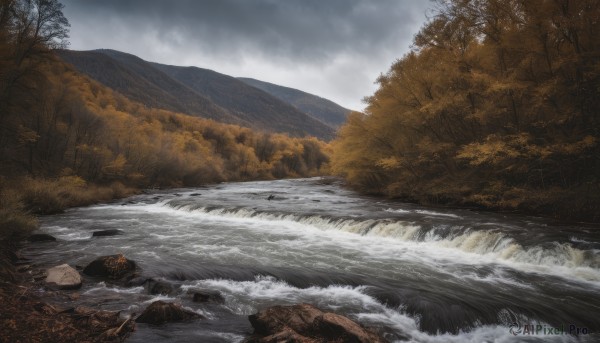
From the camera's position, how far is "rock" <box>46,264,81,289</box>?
24.2 feet

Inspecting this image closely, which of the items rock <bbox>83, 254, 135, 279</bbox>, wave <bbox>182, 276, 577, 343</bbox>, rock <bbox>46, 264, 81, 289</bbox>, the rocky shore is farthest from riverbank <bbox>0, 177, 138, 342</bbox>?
wave <bbox>182, 276, 577, 343</bbox>

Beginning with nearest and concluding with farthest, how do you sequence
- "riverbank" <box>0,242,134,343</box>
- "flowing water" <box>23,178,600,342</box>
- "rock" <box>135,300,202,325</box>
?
1. "riverbank" <box>0,242,134,343</box>
2. "rock" <box>135,300,202,325</box>
3. "flowing water" <box>23,178,600,342</box>

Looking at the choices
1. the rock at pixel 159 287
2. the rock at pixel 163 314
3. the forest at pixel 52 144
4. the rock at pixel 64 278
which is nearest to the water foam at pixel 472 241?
the rock at pixel 159 287

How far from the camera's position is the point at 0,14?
1997 cm

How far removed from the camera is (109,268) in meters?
8.49

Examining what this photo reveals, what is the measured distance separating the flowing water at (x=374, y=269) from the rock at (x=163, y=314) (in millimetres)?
157

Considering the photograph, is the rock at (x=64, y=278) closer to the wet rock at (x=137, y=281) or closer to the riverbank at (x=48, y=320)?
the riverbank at (x=48, y=320)

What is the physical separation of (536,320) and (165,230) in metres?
14.1

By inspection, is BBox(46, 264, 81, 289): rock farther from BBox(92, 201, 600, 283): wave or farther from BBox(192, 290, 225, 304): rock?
BBox(92, 201, 600, 283): wave

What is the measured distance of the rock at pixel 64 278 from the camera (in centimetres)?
739

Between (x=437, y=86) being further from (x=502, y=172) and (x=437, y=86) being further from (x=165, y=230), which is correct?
(x=165, y=230)

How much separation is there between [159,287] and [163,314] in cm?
189

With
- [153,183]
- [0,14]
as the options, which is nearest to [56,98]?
[0,14]

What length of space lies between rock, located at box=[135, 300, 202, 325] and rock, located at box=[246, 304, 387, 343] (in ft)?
4.47
